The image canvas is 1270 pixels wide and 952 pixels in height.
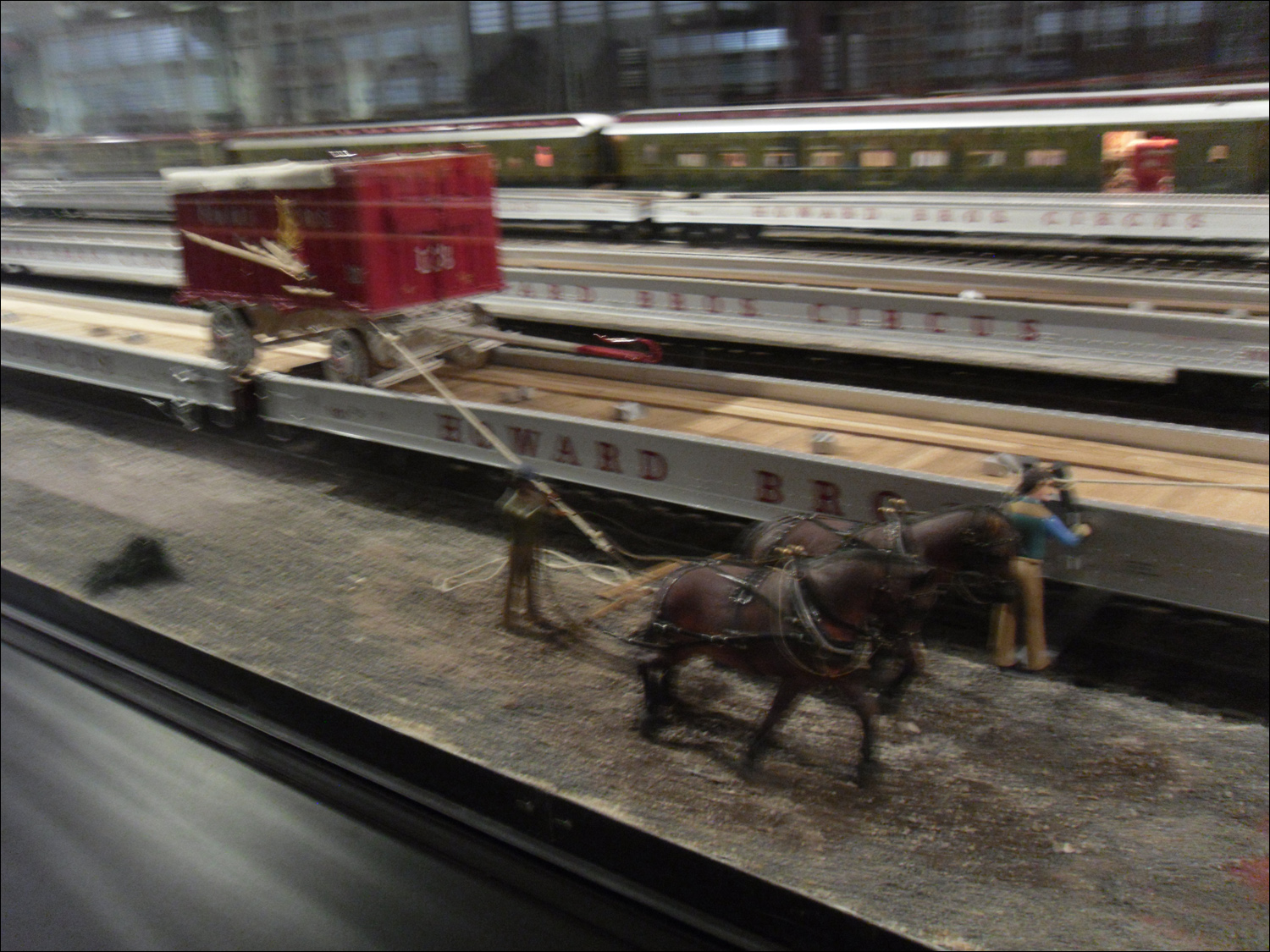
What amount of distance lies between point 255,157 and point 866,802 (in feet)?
5.62

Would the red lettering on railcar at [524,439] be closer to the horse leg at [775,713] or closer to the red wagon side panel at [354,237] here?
the red wagon side panel at [354,237]

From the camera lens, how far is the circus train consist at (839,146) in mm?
1662

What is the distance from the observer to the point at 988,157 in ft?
6.17

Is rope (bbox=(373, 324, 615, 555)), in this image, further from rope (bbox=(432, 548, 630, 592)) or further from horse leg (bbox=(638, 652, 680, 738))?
horse leg (bbox=(638, 652, 680, 738))

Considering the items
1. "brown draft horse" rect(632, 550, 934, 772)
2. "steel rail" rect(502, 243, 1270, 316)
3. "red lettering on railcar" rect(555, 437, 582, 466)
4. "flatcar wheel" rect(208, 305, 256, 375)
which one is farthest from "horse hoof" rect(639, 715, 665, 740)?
"flatcar wheel" rect(208, 305, 256, 375)

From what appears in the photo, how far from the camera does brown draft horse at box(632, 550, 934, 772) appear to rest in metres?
1.38

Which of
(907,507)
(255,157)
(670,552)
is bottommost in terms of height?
(670,552)

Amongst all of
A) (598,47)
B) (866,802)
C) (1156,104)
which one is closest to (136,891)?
(866,802)

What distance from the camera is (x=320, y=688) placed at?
2.04 meters

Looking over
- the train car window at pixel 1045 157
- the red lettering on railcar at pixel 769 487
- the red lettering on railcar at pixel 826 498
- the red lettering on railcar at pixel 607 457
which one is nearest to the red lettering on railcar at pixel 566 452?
the red lettering on railcar at pixel 607 457

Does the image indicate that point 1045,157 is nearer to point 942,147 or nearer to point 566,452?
point 942,147

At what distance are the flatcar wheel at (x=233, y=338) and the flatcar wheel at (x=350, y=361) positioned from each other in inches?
9.2

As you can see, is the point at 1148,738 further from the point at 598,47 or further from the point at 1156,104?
the point at 598,47

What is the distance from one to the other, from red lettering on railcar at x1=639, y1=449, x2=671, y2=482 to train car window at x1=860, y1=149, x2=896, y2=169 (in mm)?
700
